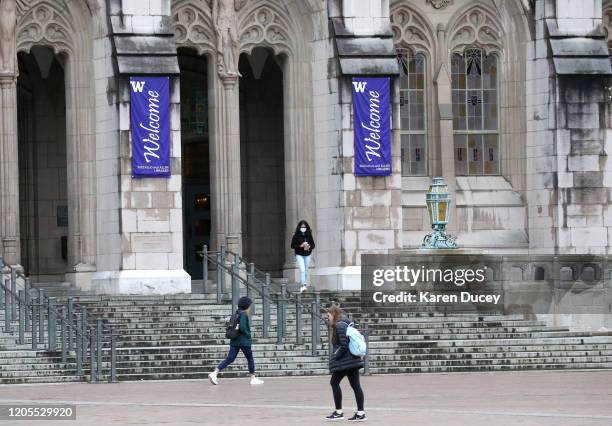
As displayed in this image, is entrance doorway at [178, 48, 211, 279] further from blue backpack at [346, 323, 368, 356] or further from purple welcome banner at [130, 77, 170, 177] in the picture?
blue backpack at [346, 323, 368, 356]

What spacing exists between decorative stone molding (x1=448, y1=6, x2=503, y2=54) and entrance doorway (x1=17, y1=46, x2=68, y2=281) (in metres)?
9.15

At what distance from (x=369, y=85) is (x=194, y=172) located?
6769mm

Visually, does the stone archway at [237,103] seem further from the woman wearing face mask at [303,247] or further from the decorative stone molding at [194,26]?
the woman wearing face mask at [303,247]

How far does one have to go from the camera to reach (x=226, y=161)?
126 ft

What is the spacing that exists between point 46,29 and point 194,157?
6.52 metres

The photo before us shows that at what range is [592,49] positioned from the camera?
38812 mm

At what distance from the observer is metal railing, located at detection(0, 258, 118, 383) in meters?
29.6

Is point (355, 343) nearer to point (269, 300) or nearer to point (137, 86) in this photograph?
point (269, 300)

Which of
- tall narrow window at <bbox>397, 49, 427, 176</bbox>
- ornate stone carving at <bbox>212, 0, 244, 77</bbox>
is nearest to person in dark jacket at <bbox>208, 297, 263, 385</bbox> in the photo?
ornate stone carving at <bbox>212, 0, 244, 77</bbox>

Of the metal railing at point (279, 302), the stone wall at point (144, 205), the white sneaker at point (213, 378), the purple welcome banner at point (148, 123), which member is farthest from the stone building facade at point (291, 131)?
the white sneaker at point (213, 378)

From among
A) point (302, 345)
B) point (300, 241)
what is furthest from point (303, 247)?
point (302, 345)

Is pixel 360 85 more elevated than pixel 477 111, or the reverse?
pixel 360 85

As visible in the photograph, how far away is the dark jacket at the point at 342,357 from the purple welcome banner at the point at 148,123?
1306 centimetres

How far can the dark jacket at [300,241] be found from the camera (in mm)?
36312
